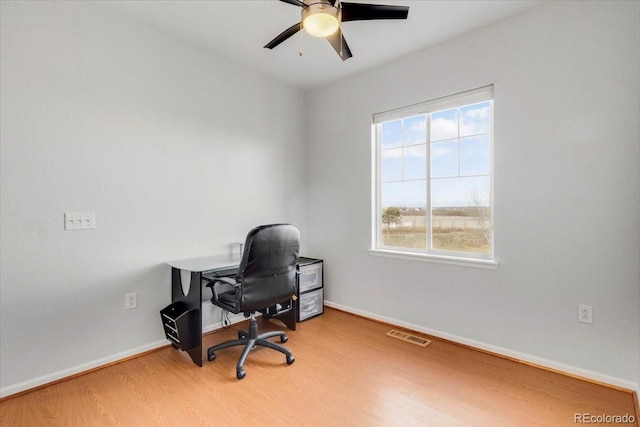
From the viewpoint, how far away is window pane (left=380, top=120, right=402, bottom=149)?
10.3 ft

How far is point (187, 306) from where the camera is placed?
7.98 feet

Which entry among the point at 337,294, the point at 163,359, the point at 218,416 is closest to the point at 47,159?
the point at 163,359

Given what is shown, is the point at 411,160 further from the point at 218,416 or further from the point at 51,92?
the point at 51,92

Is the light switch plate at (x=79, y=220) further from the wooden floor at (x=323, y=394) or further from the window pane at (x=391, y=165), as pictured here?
the window pane at (x=391, y=165)

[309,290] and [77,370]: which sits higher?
[309,290]

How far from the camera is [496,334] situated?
248cm

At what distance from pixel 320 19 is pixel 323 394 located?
216cm

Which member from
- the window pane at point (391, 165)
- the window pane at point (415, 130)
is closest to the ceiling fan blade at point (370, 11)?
the window pane at point (415, 130)

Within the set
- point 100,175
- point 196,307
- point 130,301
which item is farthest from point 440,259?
point 100,175

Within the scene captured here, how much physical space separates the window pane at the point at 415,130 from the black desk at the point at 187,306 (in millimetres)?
1972

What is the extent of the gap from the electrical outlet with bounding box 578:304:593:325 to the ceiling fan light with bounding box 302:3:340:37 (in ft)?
7.77

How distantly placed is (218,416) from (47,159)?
1.93 m

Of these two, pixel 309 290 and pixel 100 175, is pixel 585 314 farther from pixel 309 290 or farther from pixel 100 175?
pixel 100 175

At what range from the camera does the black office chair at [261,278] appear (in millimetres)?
2158
